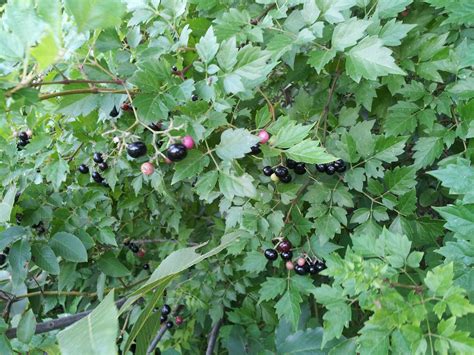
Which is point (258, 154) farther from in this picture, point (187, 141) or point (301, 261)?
point (301, 261)

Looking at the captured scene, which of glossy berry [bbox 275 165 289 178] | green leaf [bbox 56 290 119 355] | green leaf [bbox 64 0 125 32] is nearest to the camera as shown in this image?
green leaf [bbox 56 290 119 355]

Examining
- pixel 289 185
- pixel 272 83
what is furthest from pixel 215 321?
pixel 272 83

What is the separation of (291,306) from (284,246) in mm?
211

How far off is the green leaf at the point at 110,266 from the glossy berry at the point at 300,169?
85 centimetres

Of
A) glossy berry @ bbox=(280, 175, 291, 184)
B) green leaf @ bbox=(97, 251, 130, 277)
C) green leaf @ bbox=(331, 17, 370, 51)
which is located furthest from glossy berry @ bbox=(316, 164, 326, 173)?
green leaf @ bbox=(97, 251, 130, 277)

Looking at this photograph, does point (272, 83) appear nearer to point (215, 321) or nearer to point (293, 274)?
point (293, 274)

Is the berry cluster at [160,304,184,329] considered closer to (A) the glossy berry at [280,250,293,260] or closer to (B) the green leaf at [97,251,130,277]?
(B) the green leaf at [97,251,130,277]

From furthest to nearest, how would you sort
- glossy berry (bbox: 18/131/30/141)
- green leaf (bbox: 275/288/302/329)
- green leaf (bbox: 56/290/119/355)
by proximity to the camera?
glossy berry (bbox: 18/131/30/141), green leaf (bbox: 275/288/302/329), green leaf (bbox: 56/290/119/355)

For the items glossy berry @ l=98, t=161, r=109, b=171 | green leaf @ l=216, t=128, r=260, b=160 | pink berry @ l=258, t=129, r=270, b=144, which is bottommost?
glossy berry @ l=98, t=161, r=109, b=171

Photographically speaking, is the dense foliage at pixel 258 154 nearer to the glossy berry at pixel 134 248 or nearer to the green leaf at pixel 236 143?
the green leaf at pixel 236 143

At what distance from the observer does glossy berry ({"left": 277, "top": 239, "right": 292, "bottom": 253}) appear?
1.54 metres

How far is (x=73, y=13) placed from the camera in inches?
35.0

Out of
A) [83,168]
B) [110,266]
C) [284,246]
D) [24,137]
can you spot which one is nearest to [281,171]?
[284,246]

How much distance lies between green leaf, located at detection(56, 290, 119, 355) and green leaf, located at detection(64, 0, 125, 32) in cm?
53
